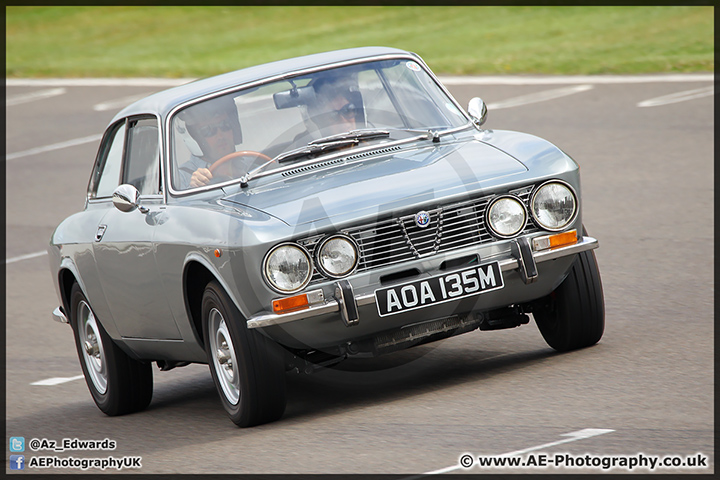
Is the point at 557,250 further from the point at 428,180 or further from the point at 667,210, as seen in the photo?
the point at 667,210

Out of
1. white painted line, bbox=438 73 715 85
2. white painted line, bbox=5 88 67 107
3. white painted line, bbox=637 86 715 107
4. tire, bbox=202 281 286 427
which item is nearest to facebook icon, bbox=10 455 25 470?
tire, bbox=202 281 286 427

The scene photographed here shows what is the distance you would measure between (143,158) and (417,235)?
7.08 ft

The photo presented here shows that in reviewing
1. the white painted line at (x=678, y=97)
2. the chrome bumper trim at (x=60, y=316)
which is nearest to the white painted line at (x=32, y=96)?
the white painted line at (x=678, y=97)

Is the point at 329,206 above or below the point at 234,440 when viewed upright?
above

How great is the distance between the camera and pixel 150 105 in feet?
24.2

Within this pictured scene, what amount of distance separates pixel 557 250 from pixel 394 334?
36.6 inches

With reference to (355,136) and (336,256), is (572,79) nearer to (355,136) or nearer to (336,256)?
(355,136)

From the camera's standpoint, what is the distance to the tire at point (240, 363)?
598 cm

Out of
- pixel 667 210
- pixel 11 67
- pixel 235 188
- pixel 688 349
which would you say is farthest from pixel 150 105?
pixel 11 67

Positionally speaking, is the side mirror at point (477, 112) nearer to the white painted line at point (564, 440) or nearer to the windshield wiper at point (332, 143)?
the windshield wiper at point (332, 143)

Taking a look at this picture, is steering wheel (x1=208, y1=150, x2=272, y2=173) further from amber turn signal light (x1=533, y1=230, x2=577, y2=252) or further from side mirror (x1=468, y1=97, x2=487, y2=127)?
amber turn signal light (x1=533, y1=230, x2=577, y2=252)

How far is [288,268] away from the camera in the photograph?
5875 mm

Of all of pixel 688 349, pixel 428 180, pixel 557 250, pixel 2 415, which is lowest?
pixel 2 415

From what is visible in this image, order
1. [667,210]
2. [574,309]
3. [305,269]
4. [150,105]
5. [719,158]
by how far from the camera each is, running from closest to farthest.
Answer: [305,269] < [574,309] < [150,105] < [667,210] < [719,158]
